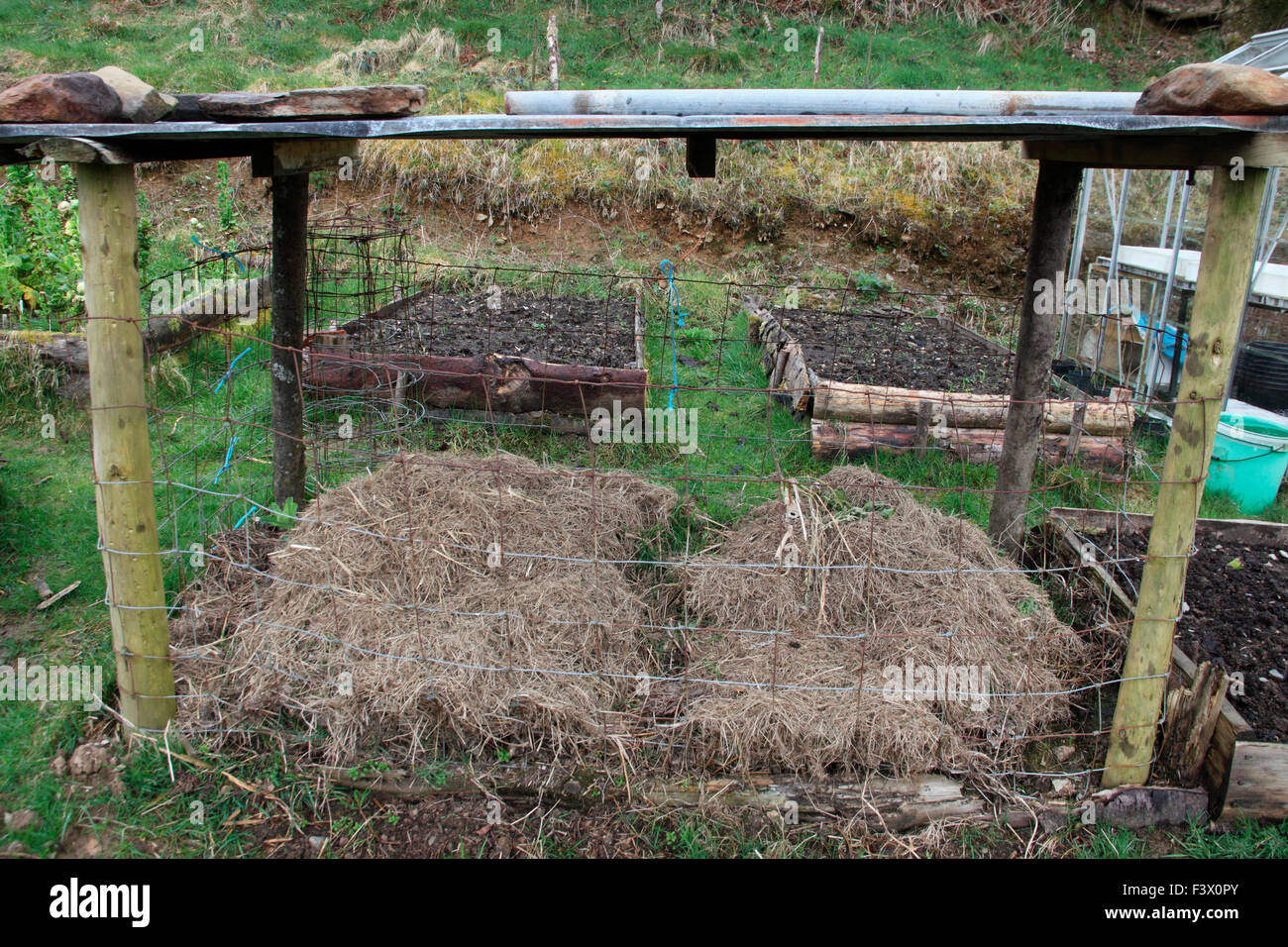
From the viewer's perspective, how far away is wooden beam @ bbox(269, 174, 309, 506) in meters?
4.79

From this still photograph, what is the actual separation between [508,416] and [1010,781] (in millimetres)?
4099

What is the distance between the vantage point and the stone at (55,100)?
9.80 feet

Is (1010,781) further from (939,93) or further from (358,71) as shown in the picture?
(358,71)

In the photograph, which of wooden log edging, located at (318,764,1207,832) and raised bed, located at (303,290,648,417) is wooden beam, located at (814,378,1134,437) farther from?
wooden log edging, located at (318,764,1207,832)

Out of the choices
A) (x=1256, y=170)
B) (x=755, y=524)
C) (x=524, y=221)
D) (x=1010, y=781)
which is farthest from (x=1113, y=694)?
(x=524, y=221)

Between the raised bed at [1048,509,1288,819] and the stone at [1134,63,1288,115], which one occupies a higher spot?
the stone at [1134,63,1288,115]

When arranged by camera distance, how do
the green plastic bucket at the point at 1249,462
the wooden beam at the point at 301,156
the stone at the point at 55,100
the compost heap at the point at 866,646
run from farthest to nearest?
the green plastic bucket at the point at 1249,462
the wooden beam at the point at 301,156
the compost heap at the point at 866,646
the stone at the point at 55,100

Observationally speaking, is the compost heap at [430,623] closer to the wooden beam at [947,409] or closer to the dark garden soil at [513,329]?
the wooden beam at [947,409]

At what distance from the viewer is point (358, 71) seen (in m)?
13.8

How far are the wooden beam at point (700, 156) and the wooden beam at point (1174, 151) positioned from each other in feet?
5.45

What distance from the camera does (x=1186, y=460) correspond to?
132 inches

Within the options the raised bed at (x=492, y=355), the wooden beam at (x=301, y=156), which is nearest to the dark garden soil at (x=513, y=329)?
the raised bed at (x=492, y=355)

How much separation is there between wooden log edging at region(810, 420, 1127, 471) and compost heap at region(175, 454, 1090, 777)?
1344 millimetres

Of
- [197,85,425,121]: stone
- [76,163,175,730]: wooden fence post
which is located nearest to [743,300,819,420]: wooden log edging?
[197,85,425,121]: stone
